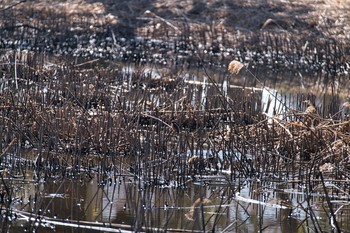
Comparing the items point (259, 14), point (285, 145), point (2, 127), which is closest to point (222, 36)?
point (259, 14)

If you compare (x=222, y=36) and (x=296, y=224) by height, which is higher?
(x=296, y=224)

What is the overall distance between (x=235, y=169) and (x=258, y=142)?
515mm

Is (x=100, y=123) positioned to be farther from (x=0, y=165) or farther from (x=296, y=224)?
(x=296, y=224)

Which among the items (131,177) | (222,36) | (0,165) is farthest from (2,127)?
(222,36)

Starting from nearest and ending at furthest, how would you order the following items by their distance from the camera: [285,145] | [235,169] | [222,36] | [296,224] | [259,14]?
[296,224] → [235,169] → [285,145] → [222,36] → [259,14]

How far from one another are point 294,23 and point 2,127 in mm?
14461

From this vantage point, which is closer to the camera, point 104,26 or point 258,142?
point 258,142

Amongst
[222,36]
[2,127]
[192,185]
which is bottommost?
[222,36]

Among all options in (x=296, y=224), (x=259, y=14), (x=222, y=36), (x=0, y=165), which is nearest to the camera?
(x=296, y=224)

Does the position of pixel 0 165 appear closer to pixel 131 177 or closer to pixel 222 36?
pixel 131 177

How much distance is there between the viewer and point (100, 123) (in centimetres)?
754

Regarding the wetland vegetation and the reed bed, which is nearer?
the wetland vegetation

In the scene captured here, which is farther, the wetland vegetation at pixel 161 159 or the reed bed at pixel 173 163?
the reed bed at pixel 173 163

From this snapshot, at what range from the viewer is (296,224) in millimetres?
5887
